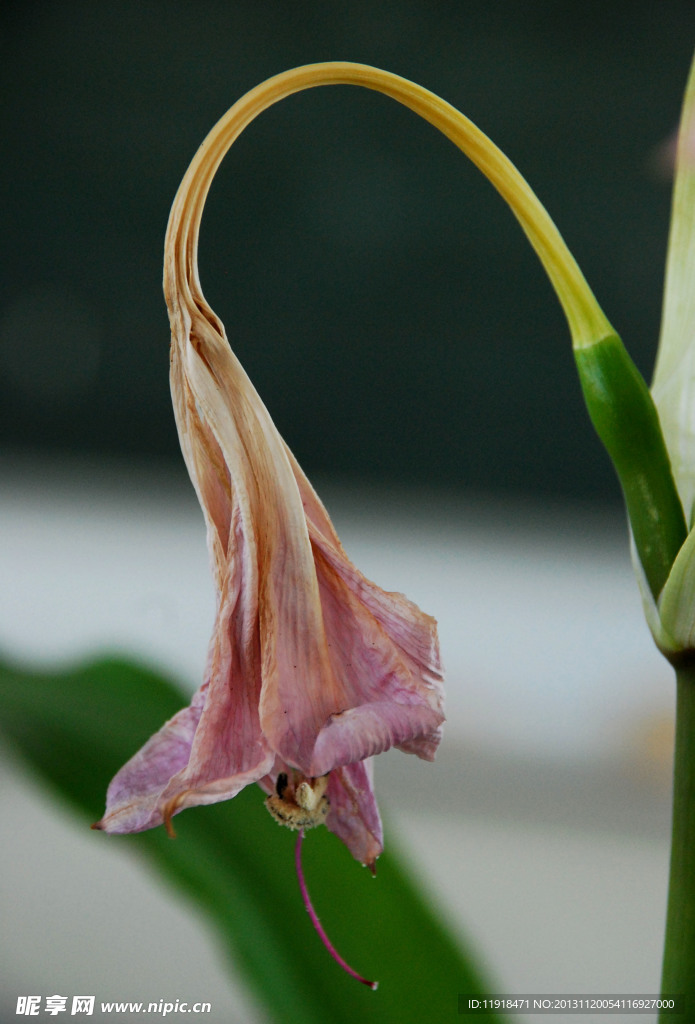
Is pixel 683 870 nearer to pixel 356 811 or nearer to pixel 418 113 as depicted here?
pixel 356 811

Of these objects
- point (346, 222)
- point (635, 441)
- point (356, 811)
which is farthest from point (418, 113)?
point (346, 222)

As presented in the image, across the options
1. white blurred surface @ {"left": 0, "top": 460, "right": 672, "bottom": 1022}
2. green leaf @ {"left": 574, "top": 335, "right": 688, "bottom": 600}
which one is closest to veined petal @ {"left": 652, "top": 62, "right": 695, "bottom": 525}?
green leaf @ {"left": 574, "top": 335, "right": 688, "bottom": 600}

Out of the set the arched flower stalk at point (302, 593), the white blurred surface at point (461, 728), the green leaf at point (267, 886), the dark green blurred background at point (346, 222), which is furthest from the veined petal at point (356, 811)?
the dark green blurred background at point (346, 222)

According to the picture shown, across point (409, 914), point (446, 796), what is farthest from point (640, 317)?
point (409, 914)

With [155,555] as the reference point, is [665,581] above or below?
above

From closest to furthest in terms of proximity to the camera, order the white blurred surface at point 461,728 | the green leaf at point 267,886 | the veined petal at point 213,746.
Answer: the veined petal at point 213,746 → the green leaf at point 267,886 → the white blurred surface at point 461,728

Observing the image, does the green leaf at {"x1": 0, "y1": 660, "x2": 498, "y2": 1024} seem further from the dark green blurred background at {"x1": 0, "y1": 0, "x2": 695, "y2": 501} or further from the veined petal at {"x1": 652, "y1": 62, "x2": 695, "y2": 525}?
the dark green blurred background at {"x1": 0, "y1": 0, "x2": 695, "y2": 501}

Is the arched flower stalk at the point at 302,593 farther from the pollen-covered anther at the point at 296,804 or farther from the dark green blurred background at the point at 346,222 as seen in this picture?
the dark green blurred background at the point at 346,222

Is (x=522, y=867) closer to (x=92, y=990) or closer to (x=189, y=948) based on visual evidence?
(x=189, y=948)
